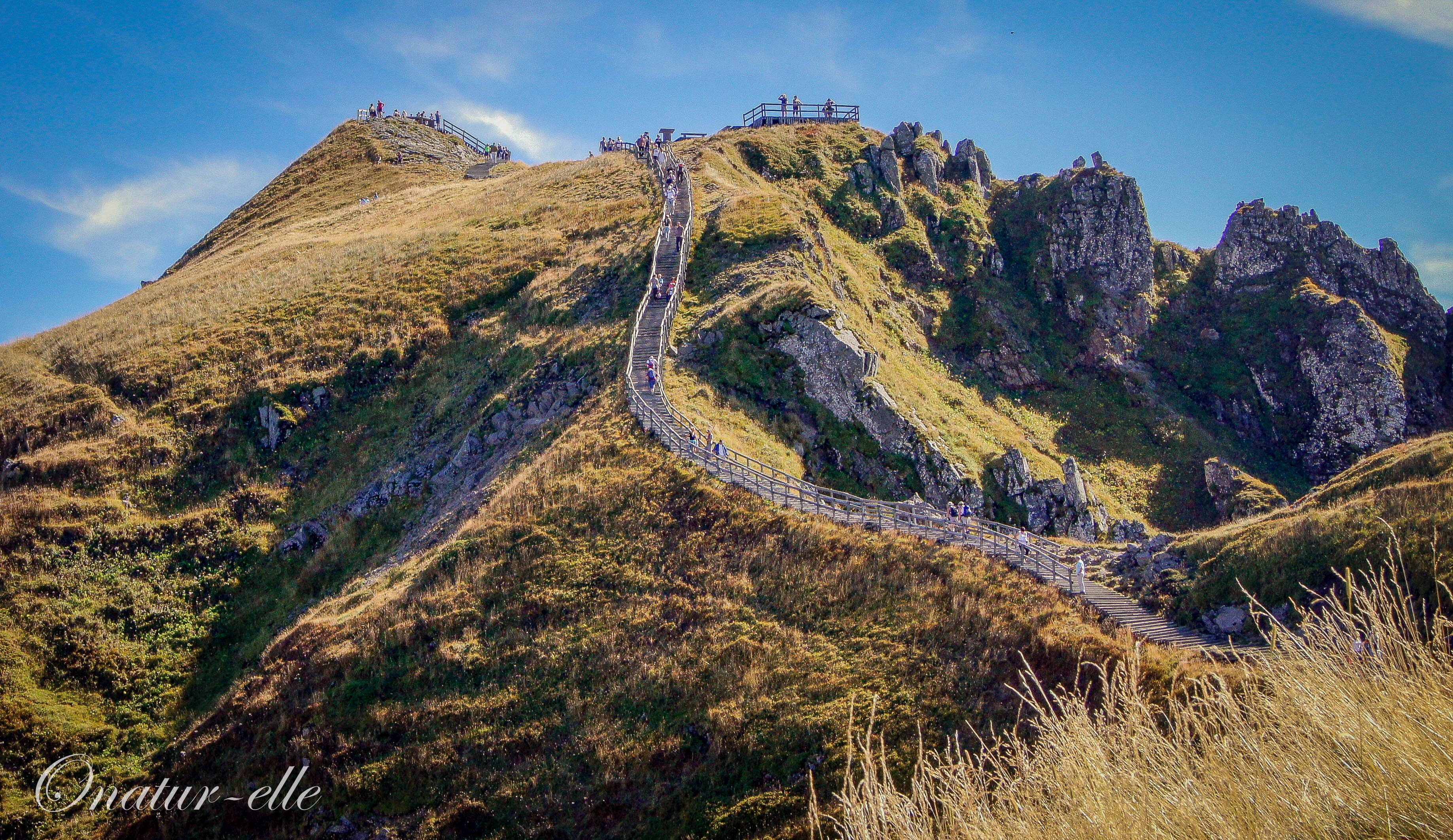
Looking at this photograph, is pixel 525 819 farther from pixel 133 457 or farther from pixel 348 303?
pixel 348 303

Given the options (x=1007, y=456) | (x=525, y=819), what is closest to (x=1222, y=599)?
(x=1007, y=456)

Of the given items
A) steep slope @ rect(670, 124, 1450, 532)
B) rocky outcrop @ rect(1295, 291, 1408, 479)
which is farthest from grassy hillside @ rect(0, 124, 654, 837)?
rocky outcrop @ rect(1295, 291, 1408, 479)

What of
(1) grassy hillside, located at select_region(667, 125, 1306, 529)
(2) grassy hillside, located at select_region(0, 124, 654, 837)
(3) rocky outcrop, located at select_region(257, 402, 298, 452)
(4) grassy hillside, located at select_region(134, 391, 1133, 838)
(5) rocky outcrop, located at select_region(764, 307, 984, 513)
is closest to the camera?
(4) grassy hillside, located at select_region(134, 391, 1133, 838)

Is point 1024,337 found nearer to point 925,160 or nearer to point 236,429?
point 925,160

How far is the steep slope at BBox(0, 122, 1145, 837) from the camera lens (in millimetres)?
19594

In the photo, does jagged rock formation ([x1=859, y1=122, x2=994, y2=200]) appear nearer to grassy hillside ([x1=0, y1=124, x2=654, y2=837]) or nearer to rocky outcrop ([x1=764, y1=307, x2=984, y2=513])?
grassy hillside ([x1=0, y1=124, x2=654, y2=837])

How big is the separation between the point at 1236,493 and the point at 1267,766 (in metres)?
37.3

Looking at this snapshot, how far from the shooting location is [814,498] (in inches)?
969

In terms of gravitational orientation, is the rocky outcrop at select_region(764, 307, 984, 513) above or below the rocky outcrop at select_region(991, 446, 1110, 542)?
above

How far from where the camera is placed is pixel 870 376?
110 ft

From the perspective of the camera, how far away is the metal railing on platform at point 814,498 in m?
22.6

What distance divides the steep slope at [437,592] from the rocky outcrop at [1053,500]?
1237 cm

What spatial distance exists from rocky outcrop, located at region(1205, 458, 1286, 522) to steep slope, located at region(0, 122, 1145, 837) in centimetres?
2316

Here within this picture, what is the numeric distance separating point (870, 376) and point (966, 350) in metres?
17.3
